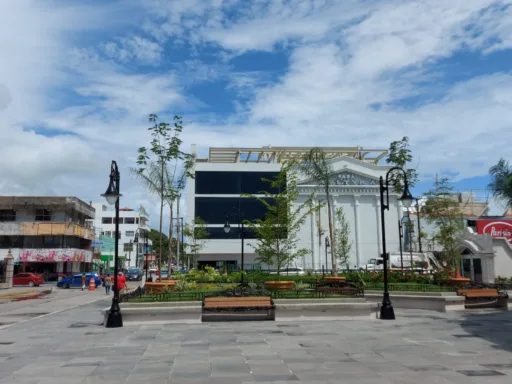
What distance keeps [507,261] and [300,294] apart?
30792mm

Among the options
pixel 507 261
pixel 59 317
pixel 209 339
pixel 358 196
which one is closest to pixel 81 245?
pixel 358 196

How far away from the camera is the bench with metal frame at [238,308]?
14.7 m

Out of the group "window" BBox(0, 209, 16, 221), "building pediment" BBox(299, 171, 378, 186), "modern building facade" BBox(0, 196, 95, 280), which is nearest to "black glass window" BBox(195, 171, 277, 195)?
"building pediment" BBox(299, 171, 378, 186)

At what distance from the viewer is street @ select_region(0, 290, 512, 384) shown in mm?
7902

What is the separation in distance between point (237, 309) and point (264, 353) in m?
5.03

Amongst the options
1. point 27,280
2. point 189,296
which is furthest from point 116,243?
point 27,280

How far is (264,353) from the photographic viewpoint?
386 inches

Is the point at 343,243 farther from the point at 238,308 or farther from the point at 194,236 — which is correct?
the point at 238,308

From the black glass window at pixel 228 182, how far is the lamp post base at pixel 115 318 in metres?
Answer: 49.2

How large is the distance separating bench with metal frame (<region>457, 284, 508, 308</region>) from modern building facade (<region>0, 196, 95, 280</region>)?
1820 inches

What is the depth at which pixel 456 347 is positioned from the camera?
1055 centimetres

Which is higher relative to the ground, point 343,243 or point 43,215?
point 43,215

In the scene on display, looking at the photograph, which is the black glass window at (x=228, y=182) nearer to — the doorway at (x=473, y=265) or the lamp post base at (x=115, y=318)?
the doorway at (x=473, y=265)

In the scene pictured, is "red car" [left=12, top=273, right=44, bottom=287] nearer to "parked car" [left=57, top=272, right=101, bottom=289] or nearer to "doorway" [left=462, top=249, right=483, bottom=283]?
"parked car" [left=57, top=272, right=101, bottom=289]
